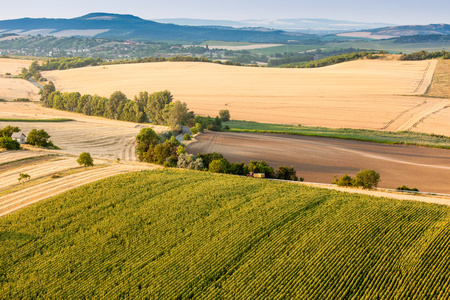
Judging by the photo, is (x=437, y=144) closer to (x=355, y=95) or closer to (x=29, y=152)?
(x=355, y=95)

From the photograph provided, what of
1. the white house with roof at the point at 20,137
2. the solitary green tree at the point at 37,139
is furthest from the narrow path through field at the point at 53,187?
the white house with roof at the point at 20,137

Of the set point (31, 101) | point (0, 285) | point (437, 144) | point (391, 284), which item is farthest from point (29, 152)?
point (31, 101)

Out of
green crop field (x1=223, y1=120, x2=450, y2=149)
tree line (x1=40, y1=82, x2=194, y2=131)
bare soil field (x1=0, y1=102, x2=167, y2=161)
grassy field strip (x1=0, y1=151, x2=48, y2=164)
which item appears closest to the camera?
grassy field strip (x1=0, y1=151, x2=48, y2=164)

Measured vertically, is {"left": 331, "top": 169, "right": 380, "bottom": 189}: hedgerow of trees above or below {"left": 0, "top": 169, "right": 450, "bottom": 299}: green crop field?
below

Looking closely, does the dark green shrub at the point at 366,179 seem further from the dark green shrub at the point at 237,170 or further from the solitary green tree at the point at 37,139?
the solitary green tree at the point at 37,139

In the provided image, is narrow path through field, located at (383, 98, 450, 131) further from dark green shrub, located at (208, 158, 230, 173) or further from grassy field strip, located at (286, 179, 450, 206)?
dark green shrub, located at (208, 158, 230, 173)

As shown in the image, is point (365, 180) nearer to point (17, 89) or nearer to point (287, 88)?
point (287, 88)

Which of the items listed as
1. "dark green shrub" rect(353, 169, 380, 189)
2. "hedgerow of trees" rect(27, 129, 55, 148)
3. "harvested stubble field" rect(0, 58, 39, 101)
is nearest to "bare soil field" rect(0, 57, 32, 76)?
"harvested stubble field" rect(0, 58, 39, 101)
